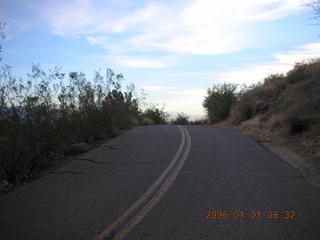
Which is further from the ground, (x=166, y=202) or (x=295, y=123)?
(x=295, y=123)

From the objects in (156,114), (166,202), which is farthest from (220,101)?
(166,202)

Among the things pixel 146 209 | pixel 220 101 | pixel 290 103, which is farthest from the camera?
pixel 220 101

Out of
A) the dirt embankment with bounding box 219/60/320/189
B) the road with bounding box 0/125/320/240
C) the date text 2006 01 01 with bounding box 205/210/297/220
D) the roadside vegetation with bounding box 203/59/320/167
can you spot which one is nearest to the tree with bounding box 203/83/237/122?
the roadside vegetation with bounding box 203/59/320/167

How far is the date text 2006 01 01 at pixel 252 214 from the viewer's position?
573 centimetres

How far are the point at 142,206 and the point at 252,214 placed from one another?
1988 millimetres

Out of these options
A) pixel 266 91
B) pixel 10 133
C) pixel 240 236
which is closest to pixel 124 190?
pixel 240 236

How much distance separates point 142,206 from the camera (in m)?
6.27

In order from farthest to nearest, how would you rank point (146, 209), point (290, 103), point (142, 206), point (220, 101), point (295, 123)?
point (220, 101) < point (290, 103) < point (295, 123) < point (142, 206) < point (146, 209)

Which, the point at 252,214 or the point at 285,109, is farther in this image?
the point at 285,109

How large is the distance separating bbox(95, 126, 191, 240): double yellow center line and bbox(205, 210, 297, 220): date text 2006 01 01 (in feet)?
3.85

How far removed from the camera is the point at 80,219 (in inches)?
222

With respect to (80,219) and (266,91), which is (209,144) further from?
(266,91)

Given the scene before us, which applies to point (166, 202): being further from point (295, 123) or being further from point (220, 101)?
point (220, 101)

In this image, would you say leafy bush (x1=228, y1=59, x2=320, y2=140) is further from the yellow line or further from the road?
the yellow line
